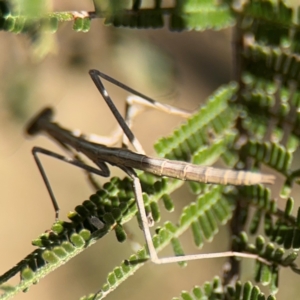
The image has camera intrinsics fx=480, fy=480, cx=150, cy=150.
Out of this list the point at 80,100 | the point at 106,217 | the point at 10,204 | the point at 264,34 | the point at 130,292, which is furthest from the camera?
the point at 80,100

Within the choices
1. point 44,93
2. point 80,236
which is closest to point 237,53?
point 80,236

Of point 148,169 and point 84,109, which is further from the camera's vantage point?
point 84,109

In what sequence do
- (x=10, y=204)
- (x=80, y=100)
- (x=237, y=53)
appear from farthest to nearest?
(x=80, y=100) < (x=10, y=204) < (x=237, y=53)

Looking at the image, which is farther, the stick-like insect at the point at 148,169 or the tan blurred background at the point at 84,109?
the tan blurred background at the point at 84,109

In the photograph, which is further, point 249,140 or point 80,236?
point 249,140

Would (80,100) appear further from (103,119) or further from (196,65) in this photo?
(196,65)

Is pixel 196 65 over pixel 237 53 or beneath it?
beneath

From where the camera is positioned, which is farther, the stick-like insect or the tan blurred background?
the tan blurred background

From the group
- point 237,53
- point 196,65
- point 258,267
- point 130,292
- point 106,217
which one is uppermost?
point 237,53
